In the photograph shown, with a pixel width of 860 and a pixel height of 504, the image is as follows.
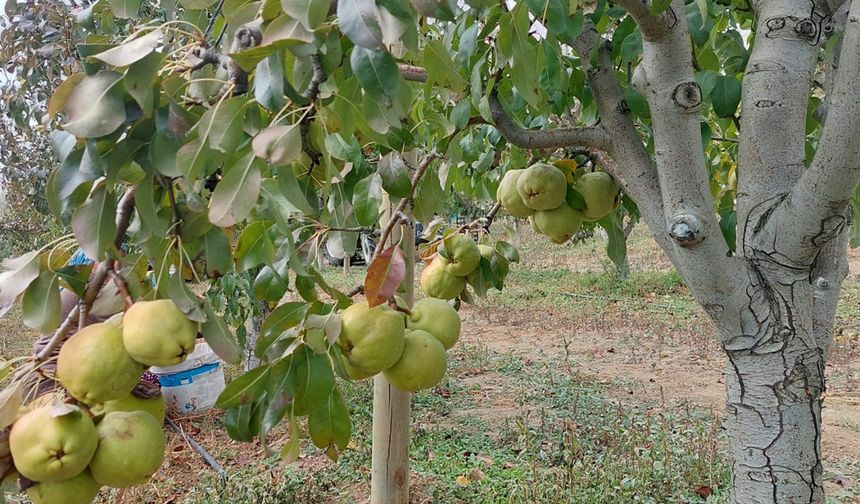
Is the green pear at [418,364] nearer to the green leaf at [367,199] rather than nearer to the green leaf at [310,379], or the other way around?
the green leaf at [310,379]

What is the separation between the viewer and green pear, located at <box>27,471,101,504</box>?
33.1 inches

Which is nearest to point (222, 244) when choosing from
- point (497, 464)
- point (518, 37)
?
point (518, 37)

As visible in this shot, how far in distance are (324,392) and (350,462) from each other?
10.1ft

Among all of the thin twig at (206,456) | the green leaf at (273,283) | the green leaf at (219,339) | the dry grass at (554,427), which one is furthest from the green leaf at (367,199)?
the thin twig at (206,456)

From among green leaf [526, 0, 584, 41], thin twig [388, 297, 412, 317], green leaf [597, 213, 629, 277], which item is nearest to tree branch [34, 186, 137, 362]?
thin twig [388, 297, 412, 317]

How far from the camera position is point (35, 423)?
31.8 inches

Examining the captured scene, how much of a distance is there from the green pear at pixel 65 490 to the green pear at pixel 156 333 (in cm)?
18

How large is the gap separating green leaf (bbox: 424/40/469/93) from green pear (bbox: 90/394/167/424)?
715mm

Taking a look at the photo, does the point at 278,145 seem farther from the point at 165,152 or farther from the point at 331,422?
the point at 331,422

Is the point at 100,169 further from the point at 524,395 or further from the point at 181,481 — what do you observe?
the point at 524,395

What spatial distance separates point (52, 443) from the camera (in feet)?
2.56

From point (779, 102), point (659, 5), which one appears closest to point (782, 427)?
point (779, 102)

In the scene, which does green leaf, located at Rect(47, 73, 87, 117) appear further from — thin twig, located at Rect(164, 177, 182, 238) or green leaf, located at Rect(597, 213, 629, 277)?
green leaf, located at Rect(597, 213, 629, 277)

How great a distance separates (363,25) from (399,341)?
1.96 ft
